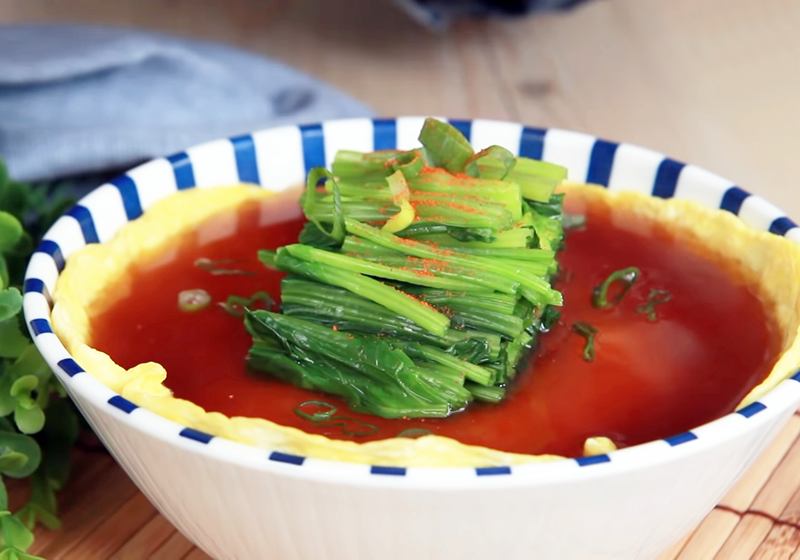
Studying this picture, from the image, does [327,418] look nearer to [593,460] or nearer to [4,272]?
[593,460]

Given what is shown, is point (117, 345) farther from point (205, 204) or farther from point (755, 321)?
point (755, 321)

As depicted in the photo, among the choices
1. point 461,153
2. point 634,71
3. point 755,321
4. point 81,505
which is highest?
point 461,153

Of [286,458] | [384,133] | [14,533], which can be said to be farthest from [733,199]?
[14,533]

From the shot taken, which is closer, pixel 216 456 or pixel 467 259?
pixel 216 456

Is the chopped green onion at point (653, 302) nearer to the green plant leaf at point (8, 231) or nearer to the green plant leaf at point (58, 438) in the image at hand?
the green plant leaf at point (58, 438)

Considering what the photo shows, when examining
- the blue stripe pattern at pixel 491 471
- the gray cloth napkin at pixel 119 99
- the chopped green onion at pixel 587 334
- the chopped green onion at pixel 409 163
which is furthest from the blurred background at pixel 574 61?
the blue stripe pattern at pixel 491 471

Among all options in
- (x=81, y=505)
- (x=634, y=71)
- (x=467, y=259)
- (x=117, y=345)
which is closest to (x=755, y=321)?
(x=467, y=259)
